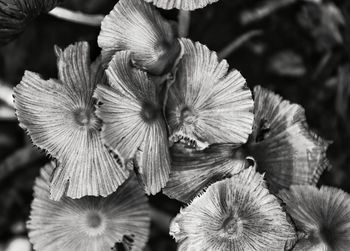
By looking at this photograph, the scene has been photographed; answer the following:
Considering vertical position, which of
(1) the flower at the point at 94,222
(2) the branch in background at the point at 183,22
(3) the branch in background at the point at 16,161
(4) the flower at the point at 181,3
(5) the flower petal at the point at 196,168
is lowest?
(3) the branch in background at the point at 16,161

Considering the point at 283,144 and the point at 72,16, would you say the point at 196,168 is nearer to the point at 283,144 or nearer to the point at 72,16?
the point at 283,144

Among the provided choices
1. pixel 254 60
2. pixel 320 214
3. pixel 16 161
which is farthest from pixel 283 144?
pixel 16 161

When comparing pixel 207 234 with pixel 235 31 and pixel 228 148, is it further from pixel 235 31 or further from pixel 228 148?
pixel 235 31

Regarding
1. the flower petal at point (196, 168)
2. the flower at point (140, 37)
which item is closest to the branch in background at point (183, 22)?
the flower at point (140, 37)

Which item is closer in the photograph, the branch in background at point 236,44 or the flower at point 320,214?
the flower at point 320,214

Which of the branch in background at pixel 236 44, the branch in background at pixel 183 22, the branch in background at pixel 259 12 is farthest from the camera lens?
the branch in background at pixel 259 12

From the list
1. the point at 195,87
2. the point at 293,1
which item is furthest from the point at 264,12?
the point at 195,87

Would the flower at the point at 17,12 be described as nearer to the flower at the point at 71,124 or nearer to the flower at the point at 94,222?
the flower at the point at 71,124
